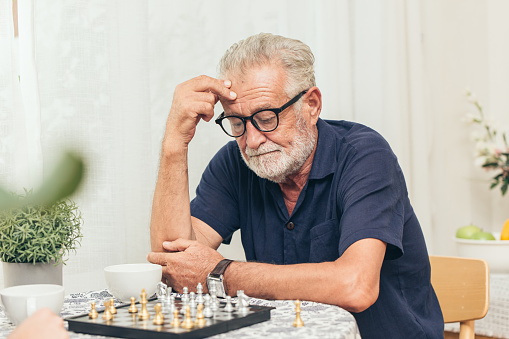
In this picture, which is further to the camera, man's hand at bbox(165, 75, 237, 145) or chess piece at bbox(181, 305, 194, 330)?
man's hand at bbox(165, 75, 237, 145)

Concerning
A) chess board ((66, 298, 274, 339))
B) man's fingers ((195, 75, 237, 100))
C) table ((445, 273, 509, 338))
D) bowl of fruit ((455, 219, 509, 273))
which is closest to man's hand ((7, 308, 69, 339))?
chess board ((66, 298, 274, 339))

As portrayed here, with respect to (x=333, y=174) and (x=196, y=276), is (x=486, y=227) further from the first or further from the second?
(x=196, y=276)

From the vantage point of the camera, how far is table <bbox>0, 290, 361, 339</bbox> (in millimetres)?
836

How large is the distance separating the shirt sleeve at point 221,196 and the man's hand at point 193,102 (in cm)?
19

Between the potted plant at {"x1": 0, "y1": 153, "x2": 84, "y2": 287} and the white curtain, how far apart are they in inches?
9.7

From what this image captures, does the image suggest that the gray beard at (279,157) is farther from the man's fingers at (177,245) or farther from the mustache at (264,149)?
the man's fingers at (177,245)

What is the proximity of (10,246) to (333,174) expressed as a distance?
79 cm

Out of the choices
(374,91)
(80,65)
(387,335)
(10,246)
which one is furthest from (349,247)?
(374,91)

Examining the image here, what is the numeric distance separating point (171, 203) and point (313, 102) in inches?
18.4

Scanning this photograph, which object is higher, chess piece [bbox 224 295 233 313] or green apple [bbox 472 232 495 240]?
chess piece [bbox 224 295 233 313]

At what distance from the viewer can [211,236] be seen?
164 cm

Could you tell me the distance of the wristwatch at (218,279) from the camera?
1165mm

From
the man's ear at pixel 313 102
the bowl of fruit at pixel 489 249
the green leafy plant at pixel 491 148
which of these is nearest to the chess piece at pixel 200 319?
the man's ear at pixel 313 102

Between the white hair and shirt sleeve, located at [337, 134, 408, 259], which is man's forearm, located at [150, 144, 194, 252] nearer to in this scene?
the white hair
